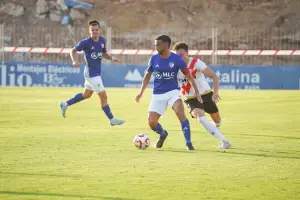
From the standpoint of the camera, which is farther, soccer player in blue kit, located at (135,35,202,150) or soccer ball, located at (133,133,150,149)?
soccer ball, located at (133,133,150,149)

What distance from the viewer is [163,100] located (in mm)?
13273

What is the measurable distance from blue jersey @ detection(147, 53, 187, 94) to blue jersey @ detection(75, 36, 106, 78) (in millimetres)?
4975

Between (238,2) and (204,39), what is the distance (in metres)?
4.69

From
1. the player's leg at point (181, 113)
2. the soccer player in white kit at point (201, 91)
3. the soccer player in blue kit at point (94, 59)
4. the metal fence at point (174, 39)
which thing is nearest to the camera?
the player's leg at point (181, 113)

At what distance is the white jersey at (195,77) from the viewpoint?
46.1 feet

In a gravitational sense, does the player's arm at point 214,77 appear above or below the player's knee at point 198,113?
above

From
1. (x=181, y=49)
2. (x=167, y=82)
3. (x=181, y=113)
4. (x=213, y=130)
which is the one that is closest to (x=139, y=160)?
(x=181, y=113)

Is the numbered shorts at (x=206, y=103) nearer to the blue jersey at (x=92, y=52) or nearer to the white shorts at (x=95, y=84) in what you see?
the white shorts at (x=95, y=84)

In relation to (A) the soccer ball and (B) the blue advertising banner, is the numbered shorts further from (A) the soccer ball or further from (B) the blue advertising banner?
(B) the blue advertising banner

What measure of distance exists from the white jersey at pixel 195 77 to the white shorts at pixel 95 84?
13.4 ft

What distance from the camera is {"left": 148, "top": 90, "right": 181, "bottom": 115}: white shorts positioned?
13.2 metres

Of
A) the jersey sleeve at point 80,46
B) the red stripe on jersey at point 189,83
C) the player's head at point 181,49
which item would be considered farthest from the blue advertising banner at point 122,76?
the player's head at point 181,49

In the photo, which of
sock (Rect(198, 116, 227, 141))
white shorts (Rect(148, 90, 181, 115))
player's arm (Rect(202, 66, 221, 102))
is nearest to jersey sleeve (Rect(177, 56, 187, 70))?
white shorts (Rect(148, 90, 181, 115))

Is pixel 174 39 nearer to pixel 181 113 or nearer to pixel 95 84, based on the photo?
pixel 95 84
